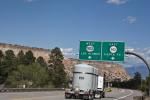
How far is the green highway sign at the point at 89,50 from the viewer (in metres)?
53.8

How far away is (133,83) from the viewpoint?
7589 inches

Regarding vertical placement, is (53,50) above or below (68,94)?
above

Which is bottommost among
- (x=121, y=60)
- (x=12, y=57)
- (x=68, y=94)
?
(x=68, y=94)

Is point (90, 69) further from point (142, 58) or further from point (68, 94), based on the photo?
point (142, 58)

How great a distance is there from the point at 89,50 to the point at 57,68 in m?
111

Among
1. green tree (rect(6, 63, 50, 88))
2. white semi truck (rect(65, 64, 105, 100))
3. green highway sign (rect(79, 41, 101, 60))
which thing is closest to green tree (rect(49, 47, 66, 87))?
green tree (rect(6, 63, 50, 88))

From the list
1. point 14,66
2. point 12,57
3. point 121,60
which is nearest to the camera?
point 121,60

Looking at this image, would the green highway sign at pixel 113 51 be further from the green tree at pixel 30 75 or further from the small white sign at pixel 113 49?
the green tree at pixel 30 75

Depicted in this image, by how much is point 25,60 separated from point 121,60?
395 ft

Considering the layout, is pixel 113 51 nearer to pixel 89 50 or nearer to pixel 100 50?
pixel 100 50

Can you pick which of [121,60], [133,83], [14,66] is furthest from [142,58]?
[133,83]

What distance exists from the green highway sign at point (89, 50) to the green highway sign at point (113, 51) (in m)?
0.71

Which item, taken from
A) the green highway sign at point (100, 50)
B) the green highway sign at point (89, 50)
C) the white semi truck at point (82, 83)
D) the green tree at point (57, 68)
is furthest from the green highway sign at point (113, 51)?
the green tree at point (57, 68)

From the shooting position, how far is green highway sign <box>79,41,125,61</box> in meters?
52.5
